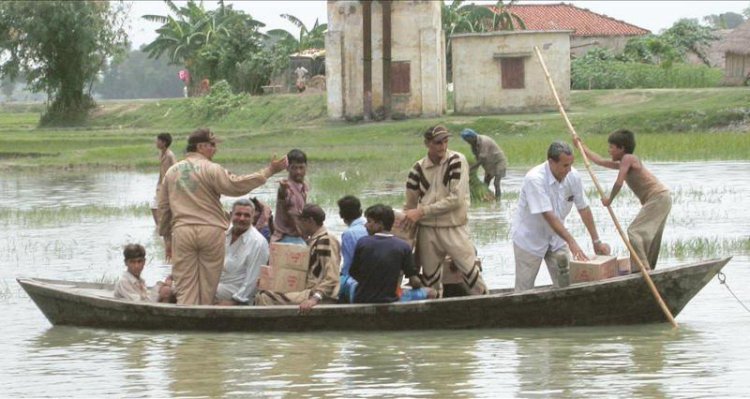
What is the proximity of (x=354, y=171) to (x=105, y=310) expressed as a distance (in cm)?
1641

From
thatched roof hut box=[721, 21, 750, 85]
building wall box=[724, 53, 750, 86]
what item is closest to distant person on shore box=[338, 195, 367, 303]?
thatched roof hut box=[721, 21, 750, 85]

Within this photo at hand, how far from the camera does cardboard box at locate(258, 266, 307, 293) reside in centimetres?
1087

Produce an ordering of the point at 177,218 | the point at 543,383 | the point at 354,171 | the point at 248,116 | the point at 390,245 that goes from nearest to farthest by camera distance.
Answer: the point at 543,383 → the point at 390,245 → the point at 177,218 → the point at 354,171 → the point at 248,116

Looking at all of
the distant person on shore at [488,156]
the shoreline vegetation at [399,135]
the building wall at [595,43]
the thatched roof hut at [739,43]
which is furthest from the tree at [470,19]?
the distant person on shore at [488,156]

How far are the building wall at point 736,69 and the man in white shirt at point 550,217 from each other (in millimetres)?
33115

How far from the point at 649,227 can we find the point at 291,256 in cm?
250

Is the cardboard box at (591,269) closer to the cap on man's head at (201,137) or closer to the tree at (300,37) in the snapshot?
the cap on man's head at (201,137)

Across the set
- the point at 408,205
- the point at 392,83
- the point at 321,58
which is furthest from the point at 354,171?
the point at 321,58

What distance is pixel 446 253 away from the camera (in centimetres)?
1088

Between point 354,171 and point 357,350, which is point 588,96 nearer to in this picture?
point 354,171

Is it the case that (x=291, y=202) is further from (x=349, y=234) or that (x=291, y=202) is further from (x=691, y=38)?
(x=691, y=38)

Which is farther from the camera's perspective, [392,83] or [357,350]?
[392,83]

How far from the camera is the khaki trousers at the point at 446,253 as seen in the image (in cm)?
1081

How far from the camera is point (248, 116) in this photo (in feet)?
153
